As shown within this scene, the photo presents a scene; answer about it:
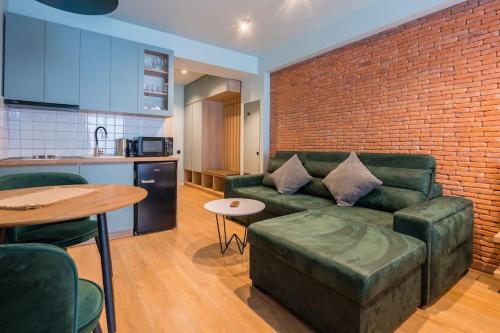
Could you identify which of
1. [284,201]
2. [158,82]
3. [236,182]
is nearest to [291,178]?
[284,201]

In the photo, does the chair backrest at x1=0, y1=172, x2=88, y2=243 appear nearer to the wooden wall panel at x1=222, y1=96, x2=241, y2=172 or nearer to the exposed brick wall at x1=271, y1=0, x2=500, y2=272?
the exposed brick wall at x1=271, y1=0, x2=500, y2=272

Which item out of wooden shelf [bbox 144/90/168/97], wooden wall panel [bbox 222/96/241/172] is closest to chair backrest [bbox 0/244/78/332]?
wooden shelf [bbox 144/90/168/97]

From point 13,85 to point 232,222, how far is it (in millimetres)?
2939

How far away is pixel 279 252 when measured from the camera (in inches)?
67.0

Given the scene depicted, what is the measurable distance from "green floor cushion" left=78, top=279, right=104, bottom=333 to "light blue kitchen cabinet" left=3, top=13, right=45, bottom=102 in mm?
2653

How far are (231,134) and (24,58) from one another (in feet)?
13.0

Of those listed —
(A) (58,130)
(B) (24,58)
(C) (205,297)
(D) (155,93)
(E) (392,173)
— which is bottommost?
(C) (205,297)

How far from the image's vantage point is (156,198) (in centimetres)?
320

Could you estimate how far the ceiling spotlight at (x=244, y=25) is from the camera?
335cm

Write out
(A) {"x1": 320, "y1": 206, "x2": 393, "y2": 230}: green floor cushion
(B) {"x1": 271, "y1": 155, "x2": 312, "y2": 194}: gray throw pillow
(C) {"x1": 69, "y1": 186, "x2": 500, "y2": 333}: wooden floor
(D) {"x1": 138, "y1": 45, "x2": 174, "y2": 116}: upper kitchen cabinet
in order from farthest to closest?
(D) {"x1": 138, "y1": 45, "x2": 174, "y2": 116}: upper kitchen cabinet, (B) {"x1": 271, "y1": 155, "x2": 312, "y2": 194}: gray throw pillow, (A) {"x1": 320, "y1": 206, "x2": 393, "y2": 230}: green floor cushion, (C) {"x1": 69, "y1": 186, "x2": 500, "y2": 333}: wooden floor

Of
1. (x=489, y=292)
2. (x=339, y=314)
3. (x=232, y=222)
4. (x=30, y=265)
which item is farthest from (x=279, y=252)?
(x=232, y=222)

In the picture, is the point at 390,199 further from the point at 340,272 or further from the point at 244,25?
the point at 244,25

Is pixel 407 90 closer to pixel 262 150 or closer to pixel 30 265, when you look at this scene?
pixel 262 150

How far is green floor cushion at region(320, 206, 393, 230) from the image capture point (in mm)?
2186
